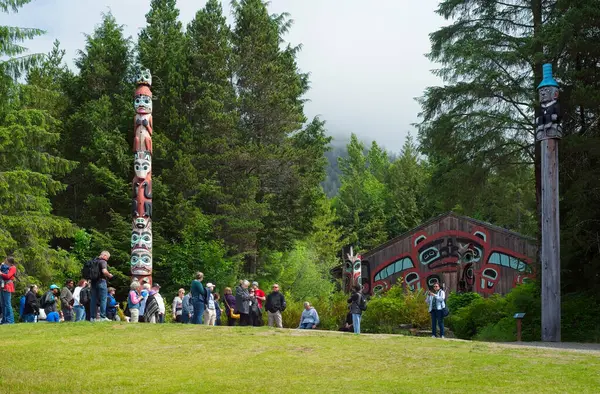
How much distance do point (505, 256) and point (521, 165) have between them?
8666 mm

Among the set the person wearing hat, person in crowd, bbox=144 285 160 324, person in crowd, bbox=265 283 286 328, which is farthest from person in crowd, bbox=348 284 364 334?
person in crowd, bbox=144 285 160 324

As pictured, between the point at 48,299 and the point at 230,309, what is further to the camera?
the point at 230,309

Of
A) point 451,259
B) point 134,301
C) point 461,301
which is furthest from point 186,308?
point 451,259

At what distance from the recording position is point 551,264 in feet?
60.3

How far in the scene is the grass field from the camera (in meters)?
9.97

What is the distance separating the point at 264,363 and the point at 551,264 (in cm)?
922

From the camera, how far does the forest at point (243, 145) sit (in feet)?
67.2

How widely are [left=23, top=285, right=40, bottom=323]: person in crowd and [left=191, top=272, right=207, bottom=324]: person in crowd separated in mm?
3962

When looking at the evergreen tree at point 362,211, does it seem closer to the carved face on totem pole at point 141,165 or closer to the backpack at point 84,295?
the carved face on totem pole at point 141,165

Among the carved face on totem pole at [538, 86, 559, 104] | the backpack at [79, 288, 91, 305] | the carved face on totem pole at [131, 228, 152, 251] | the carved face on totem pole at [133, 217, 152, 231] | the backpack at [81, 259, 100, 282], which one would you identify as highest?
the carved face on totem pole at [538, 86, 559, 104]

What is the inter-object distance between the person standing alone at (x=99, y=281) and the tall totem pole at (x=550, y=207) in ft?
33.4

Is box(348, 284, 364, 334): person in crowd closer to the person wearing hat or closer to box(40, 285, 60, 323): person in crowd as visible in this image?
the person wearing hat

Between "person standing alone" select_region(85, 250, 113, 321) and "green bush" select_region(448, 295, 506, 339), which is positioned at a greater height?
"person standing alone" select_region(85, 250, 113, 321)

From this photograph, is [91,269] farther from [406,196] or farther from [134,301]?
[406,196]
